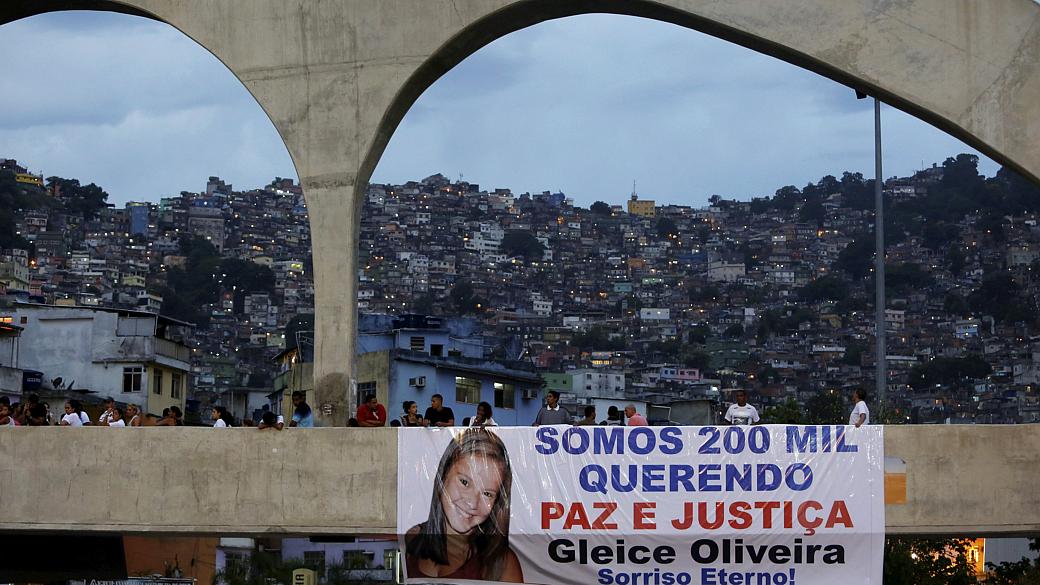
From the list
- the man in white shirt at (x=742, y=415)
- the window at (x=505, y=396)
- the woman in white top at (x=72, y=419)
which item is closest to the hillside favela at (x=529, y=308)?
the window at (x=505, y=396)

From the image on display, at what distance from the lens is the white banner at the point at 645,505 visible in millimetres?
16000

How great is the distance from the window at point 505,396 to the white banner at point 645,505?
48171 mm

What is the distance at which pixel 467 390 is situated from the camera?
63.9 meters

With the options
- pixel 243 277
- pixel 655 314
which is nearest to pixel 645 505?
pixel 655 314

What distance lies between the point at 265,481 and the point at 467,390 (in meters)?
47.5

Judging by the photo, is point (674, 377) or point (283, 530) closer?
point (283, 530)

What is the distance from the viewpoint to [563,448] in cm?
1630

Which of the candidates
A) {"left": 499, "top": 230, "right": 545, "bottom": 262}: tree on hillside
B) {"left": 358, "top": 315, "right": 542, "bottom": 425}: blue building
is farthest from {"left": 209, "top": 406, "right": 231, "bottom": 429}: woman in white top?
{"left": 499, "top": 230, "right": 545, "bottom": 262}: tree on hillside

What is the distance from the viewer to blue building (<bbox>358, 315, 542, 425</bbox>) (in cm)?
6172

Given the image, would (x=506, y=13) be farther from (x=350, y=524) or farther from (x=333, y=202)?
(x=350, y=524)

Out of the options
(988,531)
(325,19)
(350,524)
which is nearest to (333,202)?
(325,19)

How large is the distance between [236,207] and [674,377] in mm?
72731

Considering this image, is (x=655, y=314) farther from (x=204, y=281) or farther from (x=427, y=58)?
(x=427, y=58)

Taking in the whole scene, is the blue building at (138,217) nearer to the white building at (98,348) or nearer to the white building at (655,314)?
the white building at (655,314)
